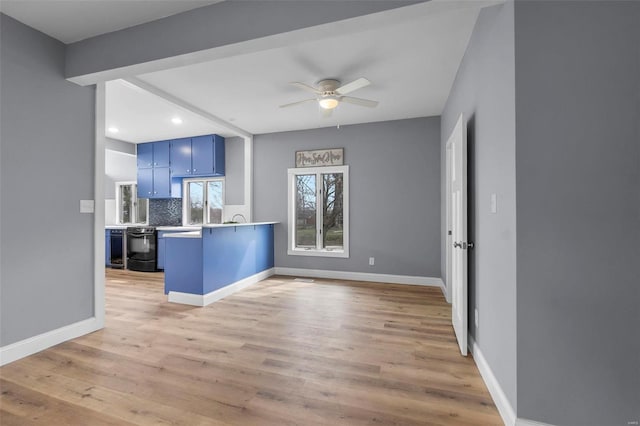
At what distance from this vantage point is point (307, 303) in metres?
3.68

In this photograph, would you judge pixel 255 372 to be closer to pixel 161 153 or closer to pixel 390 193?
pixel 390 193

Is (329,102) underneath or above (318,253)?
above

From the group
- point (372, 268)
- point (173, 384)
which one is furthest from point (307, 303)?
point (173, 384)

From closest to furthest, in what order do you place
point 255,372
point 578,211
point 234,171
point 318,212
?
point 578,211, point 255,372, point 318,212, point 234,171

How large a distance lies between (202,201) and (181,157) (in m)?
0.99

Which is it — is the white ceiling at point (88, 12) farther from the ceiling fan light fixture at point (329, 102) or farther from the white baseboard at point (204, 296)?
the white baseboard at point (204, 296)

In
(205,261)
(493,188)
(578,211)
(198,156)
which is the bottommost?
(205,261)

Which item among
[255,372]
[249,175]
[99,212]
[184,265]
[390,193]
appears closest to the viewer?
[255,372]

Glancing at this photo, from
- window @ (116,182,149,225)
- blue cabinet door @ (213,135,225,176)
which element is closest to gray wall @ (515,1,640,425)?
blue cabinet door @ (213,135,225,176)

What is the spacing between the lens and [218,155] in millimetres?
5758

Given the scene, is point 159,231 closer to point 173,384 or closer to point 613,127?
point 173,384

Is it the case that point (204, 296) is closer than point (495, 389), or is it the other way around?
point (495, 389)

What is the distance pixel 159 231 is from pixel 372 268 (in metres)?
4.22

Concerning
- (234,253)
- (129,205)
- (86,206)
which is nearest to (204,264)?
(234,253)
